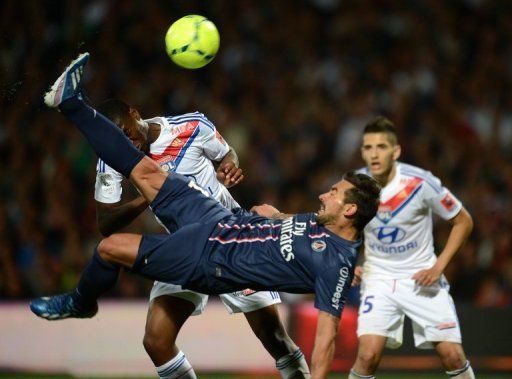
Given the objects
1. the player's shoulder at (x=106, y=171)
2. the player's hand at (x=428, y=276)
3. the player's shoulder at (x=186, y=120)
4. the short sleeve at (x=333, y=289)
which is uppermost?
the player's shoulder at (x=186, y=120)

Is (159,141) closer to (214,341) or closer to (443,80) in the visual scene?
(214,341)

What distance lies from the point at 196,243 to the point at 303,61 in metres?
6.97

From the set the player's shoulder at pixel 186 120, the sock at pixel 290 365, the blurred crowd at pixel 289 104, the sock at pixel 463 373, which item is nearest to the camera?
the player's shoulder at pixel 186 120

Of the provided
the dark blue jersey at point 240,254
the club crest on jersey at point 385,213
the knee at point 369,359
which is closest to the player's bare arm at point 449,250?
the club crest on jersey at point 385,213

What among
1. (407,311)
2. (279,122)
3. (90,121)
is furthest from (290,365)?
(279,122)

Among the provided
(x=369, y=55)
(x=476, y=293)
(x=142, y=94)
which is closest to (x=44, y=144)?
(x=142, y=94)

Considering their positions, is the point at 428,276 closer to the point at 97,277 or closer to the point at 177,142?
the point at 177,142

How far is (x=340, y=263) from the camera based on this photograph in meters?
5.48

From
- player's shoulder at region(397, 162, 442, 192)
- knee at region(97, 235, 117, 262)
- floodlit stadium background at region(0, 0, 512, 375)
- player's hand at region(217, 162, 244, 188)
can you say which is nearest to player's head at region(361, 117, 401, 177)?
player's shoulder at region(397, 162, 442, 192)

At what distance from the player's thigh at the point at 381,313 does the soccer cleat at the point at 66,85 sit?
270 cm

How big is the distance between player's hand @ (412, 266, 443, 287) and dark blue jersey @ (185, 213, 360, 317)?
143cm

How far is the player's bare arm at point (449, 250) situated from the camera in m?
6.86

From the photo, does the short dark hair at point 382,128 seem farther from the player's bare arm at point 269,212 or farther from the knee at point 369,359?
the knee at point 369,359

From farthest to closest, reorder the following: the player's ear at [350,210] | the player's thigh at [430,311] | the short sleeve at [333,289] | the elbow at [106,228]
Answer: the player's thigh at [430,311] < the elbow at [106,228] < the player's ear at [350,210] < the short sleeve at [333,289]
